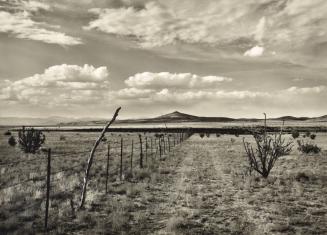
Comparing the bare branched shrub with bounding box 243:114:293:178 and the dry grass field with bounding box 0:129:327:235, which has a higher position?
the bare branched shrub with bounding box 243:114:293:178

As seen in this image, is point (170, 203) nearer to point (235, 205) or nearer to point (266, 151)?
point (235, 205)

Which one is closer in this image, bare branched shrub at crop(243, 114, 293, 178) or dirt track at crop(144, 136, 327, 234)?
dirt track at crop(144, 136, 327, 234)

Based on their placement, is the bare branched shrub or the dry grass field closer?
the dry grass field

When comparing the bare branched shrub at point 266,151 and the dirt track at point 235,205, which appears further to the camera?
the bare branched shrub at point 266,151

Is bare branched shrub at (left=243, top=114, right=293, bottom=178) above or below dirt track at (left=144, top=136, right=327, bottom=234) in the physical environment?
above

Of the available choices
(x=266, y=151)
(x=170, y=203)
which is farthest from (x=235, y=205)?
(x=266, y=151)

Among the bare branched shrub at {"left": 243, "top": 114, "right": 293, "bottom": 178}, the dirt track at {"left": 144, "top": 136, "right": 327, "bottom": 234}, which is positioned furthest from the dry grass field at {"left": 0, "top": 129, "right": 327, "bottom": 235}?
the bare branched shrub at {"left": 243, "top": 114, "right": 293, "bottom": 178}

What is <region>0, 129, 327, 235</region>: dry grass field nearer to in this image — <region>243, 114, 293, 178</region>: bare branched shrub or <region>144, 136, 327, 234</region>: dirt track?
<region>144, 136, 327, 234</region>: dirt track

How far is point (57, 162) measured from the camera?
832 inches

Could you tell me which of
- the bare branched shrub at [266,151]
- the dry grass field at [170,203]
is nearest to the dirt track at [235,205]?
the dry grass field at [170,203]

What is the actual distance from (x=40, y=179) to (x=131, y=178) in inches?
143

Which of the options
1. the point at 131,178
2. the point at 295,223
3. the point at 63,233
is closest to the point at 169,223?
the point at 63,233

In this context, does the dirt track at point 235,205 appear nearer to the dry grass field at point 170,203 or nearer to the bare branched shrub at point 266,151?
the dry grass field at point 170,203

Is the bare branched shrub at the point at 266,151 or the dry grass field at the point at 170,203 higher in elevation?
the bare branched shrub at the point at 266,151
